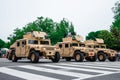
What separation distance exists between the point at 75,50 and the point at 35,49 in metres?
4.85

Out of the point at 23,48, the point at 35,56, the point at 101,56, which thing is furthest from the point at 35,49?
the point at 101,56

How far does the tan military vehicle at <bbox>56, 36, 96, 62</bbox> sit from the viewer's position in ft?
78.2

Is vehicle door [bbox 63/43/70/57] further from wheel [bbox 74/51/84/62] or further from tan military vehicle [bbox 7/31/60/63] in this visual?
tan military vehicle [bbox 7/31/60/63]

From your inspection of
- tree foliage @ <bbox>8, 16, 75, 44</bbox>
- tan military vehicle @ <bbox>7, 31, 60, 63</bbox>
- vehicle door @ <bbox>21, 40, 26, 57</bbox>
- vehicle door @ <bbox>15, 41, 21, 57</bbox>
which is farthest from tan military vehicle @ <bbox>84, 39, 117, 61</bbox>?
tree foliage @ <bbox>8, 16, 75, 44</bbox>

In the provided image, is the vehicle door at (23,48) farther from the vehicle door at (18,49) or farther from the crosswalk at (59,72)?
the crosswalk at (59,72)

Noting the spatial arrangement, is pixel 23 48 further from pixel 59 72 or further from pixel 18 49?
pixel 59 72

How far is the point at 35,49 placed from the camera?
2009 cm

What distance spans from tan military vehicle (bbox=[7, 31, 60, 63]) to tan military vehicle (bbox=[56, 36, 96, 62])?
2.99 meters

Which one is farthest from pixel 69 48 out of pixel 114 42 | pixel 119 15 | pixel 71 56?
pixel 119 15

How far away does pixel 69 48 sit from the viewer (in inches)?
962

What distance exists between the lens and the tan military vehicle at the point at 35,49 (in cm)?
2006

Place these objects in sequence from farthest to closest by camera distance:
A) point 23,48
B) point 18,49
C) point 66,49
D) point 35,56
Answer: point 66,49 < point 18,49 < point 23,48 < point 35,56

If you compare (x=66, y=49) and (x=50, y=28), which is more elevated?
(x=50, y=28)

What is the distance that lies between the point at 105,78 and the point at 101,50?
58.3 ft
